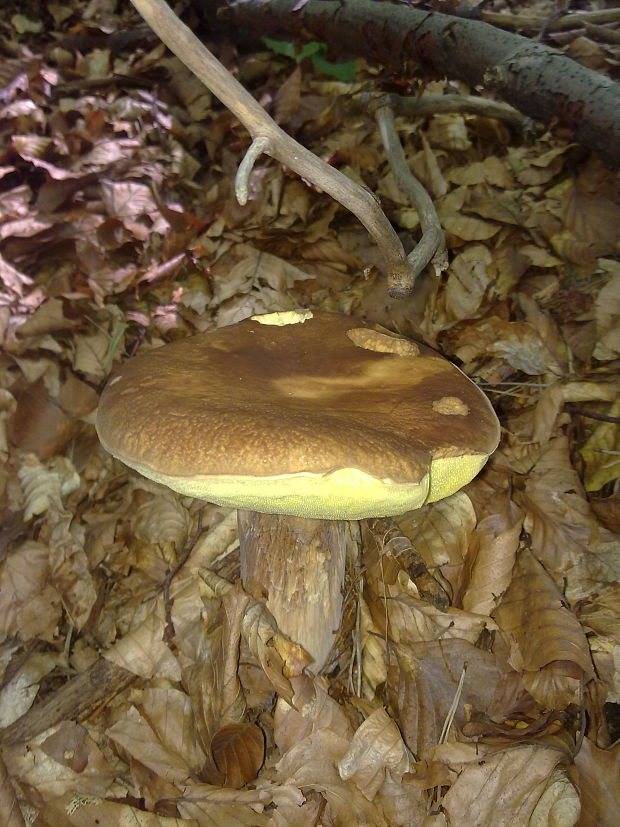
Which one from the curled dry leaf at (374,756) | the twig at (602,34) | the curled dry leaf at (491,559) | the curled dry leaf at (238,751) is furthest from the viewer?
the twig at (602,34)

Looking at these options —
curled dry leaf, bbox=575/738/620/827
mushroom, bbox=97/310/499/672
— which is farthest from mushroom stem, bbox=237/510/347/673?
curled dry leaf, bbox=575/738/620/827

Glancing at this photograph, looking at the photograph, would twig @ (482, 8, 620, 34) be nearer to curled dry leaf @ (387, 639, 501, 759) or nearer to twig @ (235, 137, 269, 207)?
twig @ (235, 137, 269, 207)

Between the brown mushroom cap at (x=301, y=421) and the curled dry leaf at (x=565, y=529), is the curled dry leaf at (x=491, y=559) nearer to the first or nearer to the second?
the curled dry leaf at (x=565, y=529)

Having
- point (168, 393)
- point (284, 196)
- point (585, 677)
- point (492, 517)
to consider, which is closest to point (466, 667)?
point (585, 677)

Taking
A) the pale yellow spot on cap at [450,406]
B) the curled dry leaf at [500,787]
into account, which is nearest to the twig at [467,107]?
the pale yellow spot on cap at [450,406]

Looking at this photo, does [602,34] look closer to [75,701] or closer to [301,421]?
[301,421]

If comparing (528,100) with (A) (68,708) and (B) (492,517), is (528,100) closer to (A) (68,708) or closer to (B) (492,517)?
(B) (492,517)
